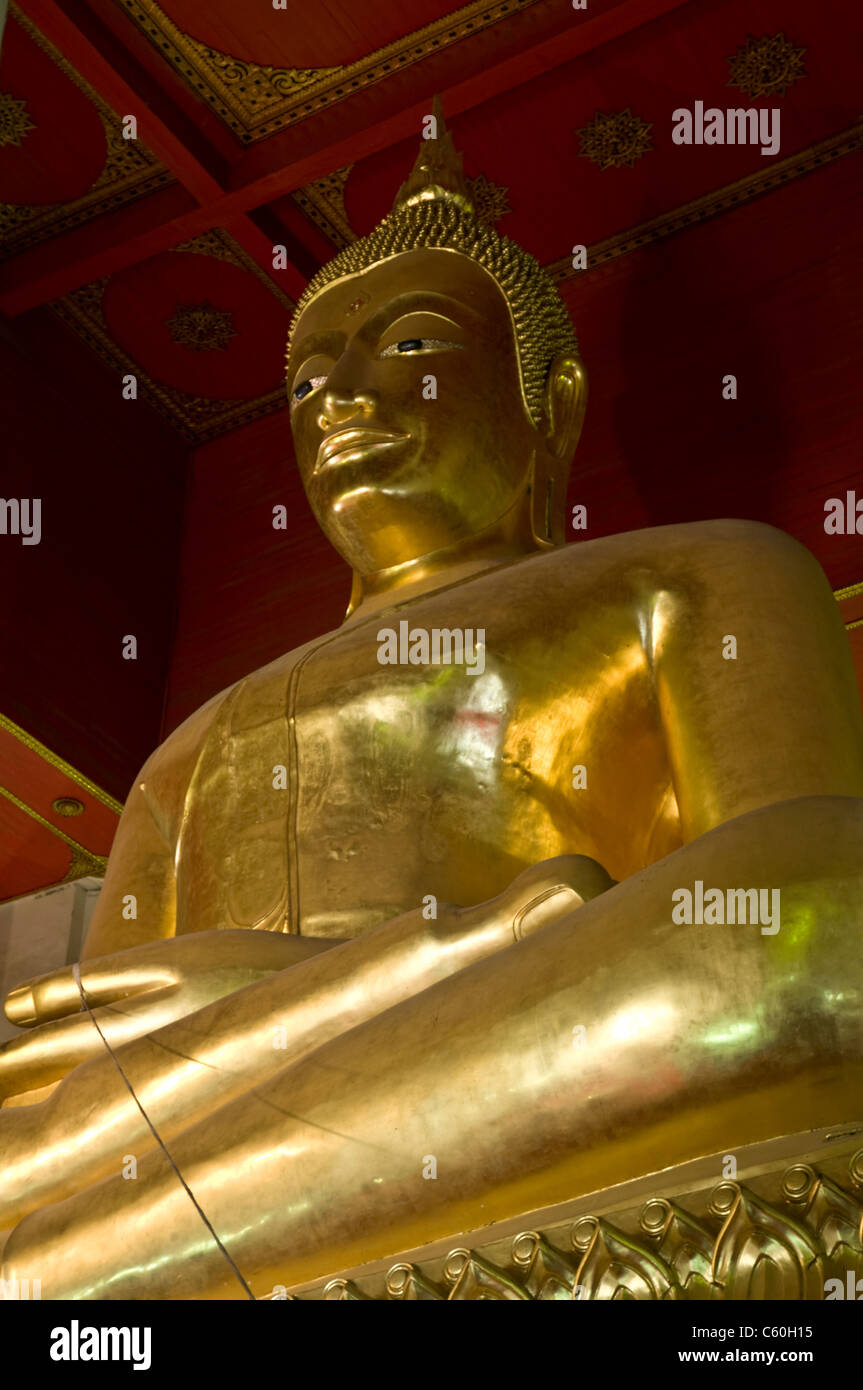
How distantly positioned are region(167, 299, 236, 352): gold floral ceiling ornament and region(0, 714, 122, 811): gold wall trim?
3.65 feet

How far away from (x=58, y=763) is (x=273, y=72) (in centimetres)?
153

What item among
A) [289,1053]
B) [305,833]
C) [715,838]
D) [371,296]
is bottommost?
[289,1053]

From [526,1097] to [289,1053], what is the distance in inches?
16.1

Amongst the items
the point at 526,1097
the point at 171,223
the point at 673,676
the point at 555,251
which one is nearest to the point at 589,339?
the point at 555,251

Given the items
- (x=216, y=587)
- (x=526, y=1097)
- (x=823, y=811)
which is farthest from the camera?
(x=216, y=587)

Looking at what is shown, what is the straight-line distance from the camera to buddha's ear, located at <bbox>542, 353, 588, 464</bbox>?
10.5 feet

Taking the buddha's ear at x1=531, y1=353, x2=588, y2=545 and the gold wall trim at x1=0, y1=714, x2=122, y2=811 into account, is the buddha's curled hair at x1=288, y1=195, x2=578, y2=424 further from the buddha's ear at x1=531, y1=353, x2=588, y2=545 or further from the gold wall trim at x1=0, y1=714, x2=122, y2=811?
the gold wall trim at x1=0, y1=714, x2=122, y2=811

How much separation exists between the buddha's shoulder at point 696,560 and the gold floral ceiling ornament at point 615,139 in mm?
1456

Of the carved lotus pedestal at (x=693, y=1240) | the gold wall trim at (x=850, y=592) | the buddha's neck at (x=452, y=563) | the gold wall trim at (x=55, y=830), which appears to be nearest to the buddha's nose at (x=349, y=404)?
the buddha's neck at (x=452, y=563)

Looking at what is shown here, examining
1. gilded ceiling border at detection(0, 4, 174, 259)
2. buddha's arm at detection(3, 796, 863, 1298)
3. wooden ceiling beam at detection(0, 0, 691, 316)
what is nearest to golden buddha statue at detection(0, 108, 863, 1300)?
buddha's arm at detection(3, 796, 863, 1298)

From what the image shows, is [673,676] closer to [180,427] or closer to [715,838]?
[715,838]

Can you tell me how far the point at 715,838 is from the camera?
1831 mm

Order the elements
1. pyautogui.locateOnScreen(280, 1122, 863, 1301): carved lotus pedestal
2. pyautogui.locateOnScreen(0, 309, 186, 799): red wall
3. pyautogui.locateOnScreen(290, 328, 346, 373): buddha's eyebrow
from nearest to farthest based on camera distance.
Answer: pyautogui.locateOnScreen(280, 1122, 863, 1301): carved lotus pedestal, pyautogui.locateOnScreen(290, 328, 346, 373): buddha's eyebrow, pyautogui.locateOnScreen(0, 309, 186, 799): red wall

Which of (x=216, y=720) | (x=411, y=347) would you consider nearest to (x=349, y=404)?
(x=411, y=347)
